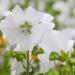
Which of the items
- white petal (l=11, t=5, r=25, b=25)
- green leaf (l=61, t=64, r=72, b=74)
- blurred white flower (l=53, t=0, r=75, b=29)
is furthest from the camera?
blurred white flower (l=53, t=0, r=75, b=29)

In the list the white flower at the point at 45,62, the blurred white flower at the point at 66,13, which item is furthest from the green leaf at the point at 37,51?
the blurred white flower at the point at 66,13

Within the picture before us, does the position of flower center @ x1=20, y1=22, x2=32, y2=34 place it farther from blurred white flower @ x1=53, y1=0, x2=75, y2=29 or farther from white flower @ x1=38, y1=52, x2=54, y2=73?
blurred white flower @ x1=53, y1=0, x2=75, y2=29

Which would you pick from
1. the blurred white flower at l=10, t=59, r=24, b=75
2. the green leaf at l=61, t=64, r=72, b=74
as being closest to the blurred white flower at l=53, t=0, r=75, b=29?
the blurred white flower at l=10, t=59, r=24, b=75

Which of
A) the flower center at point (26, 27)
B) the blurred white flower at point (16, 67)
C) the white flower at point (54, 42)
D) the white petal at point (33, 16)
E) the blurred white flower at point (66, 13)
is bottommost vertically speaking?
the blurred white flower at point (16, 67)

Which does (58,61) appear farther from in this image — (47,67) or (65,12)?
(65,12)

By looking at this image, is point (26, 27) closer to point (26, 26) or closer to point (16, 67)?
point (26, 26)

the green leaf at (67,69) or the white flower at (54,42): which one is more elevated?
the white flower at (54,42)

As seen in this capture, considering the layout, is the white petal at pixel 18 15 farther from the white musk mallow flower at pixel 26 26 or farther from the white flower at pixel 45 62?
the white flower at pixel 45 62

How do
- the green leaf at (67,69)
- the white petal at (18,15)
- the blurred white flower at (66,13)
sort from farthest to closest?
the blurred white flower at (66,13) < the white petal at (18,15) < the green leaf at (67,69)
